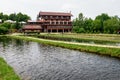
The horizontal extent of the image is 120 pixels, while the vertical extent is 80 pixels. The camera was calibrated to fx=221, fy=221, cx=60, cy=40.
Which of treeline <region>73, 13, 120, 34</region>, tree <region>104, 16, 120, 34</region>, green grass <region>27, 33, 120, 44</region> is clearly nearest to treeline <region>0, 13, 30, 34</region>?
treeline <region>73, 13, 120, 34</region>

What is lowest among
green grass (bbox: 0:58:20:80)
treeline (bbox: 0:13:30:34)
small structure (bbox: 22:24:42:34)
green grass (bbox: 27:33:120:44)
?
green grass (bbox: 0:58:20:80)

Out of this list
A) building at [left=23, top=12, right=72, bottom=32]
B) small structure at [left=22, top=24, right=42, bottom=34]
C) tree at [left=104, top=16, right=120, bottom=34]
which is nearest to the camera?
tree at [left=104, top=16, right=120, bottom=34]

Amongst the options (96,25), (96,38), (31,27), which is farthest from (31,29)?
(96,38)

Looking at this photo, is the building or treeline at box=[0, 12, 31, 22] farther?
treeline at box=[0, 12, 31, 22]

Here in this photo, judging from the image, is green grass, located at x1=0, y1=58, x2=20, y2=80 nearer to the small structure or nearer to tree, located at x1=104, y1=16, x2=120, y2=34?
tree, located at x1=104, y1=16, x2=120, y2=34

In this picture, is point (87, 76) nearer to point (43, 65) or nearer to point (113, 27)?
point (43, 65)

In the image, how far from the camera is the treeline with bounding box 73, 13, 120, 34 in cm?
10544

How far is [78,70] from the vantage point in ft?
99.4

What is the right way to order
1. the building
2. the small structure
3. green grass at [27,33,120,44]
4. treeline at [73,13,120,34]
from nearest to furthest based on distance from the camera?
green grass at [27,33,120,44], treeline at [73,13,120,34], the small structure, the building

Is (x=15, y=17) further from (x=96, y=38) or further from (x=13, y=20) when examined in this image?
(x=96, y=38)

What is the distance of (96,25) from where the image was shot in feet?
370

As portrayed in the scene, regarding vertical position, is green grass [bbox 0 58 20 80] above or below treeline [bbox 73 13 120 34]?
below

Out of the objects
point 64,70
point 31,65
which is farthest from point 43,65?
point 64,70

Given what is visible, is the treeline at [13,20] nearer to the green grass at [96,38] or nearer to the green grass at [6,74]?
the green grass at [96,38]
